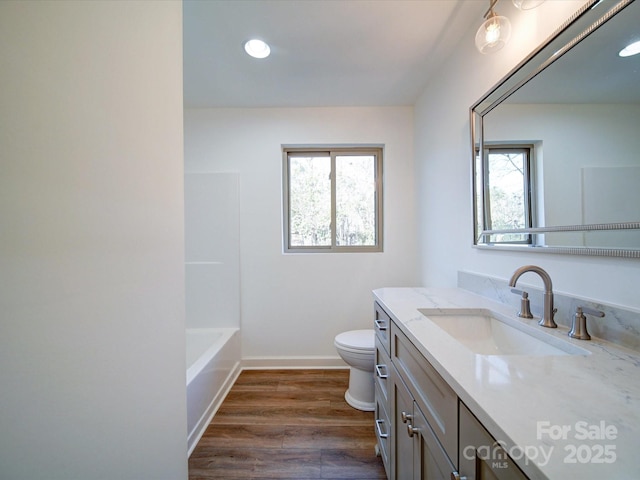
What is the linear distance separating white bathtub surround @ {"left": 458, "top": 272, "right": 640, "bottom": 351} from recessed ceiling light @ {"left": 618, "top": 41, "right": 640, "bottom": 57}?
734 millimetres

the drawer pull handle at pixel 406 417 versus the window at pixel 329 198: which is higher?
the window at pixel 329 198

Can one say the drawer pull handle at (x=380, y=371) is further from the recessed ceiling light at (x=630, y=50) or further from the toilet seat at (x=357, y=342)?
the recessed ceiling light at (x=630, y=50)

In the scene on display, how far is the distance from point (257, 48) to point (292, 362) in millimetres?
2510

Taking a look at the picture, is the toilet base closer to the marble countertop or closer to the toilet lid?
the toilet lid

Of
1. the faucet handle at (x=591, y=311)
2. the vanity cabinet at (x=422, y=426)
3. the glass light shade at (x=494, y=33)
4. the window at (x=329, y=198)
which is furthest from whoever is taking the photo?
the window at (x=329, y=198)

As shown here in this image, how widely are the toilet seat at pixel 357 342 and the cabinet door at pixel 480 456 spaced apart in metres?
1.14

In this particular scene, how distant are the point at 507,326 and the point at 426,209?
49.8 inches

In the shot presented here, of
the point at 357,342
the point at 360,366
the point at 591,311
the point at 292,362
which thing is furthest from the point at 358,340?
the point at 591,311

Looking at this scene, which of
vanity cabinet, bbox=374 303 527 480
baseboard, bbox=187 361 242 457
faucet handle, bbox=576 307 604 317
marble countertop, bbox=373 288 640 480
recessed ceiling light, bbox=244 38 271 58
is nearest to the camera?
marble countertop, bbox=373 288 640 480

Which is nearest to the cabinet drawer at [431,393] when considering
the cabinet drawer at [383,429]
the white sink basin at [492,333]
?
the white sink basin at [492,333]

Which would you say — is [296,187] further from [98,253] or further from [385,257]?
[98,253]

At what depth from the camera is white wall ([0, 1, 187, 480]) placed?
0.77 meters

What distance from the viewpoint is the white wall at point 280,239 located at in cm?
228

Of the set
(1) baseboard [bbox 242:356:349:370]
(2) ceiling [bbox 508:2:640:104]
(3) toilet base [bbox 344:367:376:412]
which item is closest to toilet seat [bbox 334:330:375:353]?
(3) toilet base [bbox 344:367:376:412]
